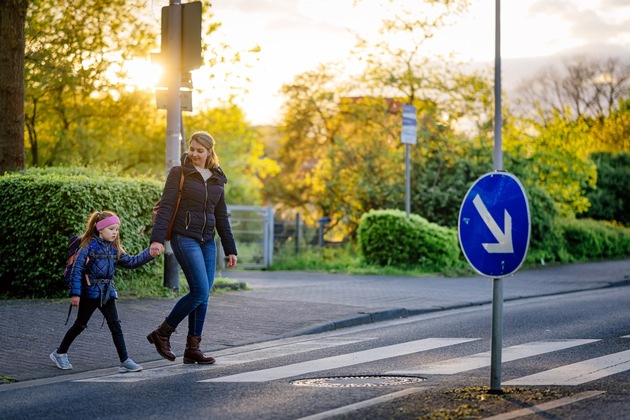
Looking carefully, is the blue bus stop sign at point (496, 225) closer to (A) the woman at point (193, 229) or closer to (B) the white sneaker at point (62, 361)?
(A) the woman at point (193, 229)

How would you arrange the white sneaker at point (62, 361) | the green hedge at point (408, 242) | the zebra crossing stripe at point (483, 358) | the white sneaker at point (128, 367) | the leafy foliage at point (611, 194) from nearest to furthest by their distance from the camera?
the zebra crossing stripe at point (483, 358)
the white sneaker at point (128, 367)
the white sneaker at point (62, 361)
the green hedge at point (408, 242)
the leafy foliage at point (611, 194)

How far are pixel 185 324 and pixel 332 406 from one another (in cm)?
533

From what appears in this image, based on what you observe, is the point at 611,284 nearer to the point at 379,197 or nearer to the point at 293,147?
the point at 379,197

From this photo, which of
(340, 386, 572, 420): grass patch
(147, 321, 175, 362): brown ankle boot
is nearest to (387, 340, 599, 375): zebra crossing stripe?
(340, 386, 572, 420): grass patch

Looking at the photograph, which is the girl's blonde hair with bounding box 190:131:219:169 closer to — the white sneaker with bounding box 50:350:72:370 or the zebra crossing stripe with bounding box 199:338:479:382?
the zebra crossing stripe with bounding box 199:338:479:382

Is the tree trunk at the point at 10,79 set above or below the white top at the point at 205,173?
above

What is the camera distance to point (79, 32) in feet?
75.3

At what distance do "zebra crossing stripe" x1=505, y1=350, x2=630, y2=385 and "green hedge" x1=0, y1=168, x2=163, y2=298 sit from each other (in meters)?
7.23

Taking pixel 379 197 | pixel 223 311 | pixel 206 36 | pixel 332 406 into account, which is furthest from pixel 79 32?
pixel 332 406

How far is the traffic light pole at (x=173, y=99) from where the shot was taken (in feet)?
42.7

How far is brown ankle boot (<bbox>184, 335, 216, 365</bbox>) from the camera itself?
9.37 m

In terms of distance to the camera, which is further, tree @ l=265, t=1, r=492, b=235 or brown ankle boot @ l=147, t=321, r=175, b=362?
tree @ l=265, t=1, r=492, b=235

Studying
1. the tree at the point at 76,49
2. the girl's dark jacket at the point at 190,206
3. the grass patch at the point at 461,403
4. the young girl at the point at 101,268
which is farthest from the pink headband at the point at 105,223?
the tree at the point at 76,49

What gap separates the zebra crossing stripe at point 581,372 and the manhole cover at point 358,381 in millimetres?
780
